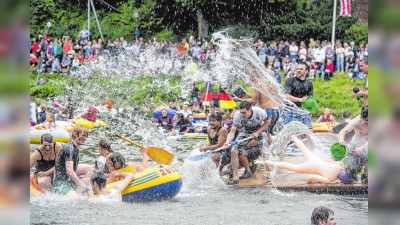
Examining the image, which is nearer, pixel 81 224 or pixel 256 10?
pixel 81 224

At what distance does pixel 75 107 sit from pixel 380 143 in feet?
70.9

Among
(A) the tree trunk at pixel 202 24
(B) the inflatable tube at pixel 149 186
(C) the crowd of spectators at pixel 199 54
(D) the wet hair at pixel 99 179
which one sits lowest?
(B) the inflatable tube at pixel 149 186

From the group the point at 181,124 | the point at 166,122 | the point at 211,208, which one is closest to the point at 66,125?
the point at 166,122

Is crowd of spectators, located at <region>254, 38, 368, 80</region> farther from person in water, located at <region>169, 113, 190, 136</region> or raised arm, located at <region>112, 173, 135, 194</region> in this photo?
raised arm, located at <region>112, 173, 135, 194</region>

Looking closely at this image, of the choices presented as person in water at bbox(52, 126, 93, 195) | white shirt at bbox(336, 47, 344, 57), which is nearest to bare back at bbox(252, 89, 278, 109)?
person in water at bbox(52, 126, 93, 195)

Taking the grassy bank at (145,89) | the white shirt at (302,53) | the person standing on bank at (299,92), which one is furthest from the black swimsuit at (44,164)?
the white shirt at (302,53)

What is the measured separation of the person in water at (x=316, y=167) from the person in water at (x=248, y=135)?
354 mm

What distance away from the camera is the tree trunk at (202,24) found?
3006cm

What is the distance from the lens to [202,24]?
3017 centimetres

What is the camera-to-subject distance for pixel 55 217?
23.0 feet

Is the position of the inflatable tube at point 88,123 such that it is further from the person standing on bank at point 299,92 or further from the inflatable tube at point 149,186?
the inflatable tube at point 149,186

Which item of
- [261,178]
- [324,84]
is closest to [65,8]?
[324,84]

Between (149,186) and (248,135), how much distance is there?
2071 mm

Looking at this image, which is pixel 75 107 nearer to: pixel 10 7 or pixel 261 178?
pixel 261 178
